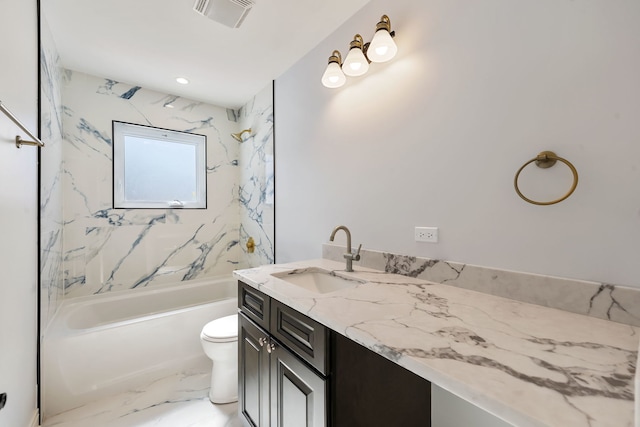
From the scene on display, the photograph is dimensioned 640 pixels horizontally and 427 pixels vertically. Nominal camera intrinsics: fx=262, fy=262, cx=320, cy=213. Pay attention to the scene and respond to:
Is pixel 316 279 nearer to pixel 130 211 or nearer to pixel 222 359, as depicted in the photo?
pixel 222 359

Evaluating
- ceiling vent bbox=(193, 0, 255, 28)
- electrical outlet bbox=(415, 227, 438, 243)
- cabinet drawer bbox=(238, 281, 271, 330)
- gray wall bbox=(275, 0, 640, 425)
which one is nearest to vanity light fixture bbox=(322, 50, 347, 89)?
gray wall bbox=(275, 0, 640, 425)

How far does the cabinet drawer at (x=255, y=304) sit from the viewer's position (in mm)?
1200

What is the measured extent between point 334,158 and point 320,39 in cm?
89

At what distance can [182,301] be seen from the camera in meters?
2.68

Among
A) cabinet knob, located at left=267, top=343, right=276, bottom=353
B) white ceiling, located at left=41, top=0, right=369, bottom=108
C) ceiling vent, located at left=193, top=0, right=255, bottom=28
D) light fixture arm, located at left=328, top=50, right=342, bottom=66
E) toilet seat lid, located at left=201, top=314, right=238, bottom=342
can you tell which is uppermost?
white ceiling, located at left=41, top=0, right=369, bottom=108

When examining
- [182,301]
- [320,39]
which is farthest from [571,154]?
[182,301]

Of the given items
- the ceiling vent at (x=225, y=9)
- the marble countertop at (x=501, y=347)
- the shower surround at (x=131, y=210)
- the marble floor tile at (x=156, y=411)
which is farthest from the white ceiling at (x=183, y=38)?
the marble floor tile at (x=156, y=411)

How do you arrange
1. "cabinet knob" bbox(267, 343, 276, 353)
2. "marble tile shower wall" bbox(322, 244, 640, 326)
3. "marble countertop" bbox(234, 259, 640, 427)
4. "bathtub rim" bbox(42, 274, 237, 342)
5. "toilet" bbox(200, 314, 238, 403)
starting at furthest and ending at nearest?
"bathtub rim" bbox(42, 274, 237, 342), "toilet" bbox(200, 314, 238, 403), "cabinet knob" bbox(267, 343, 276, 353), "marble tile shower wall" bbox(322, 244, 640, 326), "marble countertop" bbox(234, 259, 640, 427)

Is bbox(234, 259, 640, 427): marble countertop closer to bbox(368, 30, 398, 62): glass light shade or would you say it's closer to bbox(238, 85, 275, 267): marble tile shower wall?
bbox(368, 30, 398, 62): glass light shade

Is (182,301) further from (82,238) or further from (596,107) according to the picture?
(596,107)

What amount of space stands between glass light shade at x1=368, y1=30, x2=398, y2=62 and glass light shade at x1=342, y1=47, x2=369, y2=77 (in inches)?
2.6

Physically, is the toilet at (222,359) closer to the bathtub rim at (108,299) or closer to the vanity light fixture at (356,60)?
the bathtub rim at (108,299)

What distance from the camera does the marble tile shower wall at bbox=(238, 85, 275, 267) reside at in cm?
256

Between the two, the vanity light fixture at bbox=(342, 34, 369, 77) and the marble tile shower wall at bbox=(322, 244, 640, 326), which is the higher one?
the vanity light fixture at bbox=(342, 34, 369, 77)
